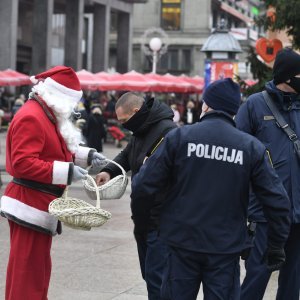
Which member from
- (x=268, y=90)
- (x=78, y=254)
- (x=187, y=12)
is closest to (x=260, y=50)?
(x=78, y=254)

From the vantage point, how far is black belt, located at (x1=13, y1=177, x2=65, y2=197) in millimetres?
5305

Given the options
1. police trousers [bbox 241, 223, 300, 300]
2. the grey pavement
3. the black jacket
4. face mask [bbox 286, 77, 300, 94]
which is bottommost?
the grey pavement

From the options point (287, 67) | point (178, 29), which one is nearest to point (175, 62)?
point (178, 29)

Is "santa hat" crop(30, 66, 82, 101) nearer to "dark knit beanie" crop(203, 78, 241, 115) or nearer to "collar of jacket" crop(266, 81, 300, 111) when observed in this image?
"dark knit beanie" crop(203, 78, 241, 115)

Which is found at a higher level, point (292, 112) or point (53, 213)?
point (292, 112)

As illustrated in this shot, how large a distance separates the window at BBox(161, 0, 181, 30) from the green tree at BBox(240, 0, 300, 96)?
6998 centimetres

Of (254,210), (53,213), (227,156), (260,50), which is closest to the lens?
(227,156)

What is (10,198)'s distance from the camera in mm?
5375

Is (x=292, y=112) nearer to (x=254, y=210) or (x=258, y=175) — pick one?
(x=254, y=210)

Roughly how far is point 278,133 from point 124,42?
58860 millimetres

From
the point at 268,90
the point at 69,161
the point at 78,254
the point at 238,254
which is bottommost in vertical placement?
the point at 78,254

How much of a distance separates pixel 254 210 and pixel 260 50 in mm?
9673

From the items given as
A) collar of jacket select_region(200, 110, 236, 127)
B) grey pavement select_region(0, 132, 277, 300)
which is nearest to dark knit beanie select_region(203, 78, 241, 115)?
collar of jacket select_region(200, 110, 236, 127)

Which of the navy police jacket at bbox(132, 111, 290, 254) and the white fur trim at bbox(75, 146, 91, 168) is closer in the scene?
the navy police jacket at bbox(132, 111, 290, 254)
